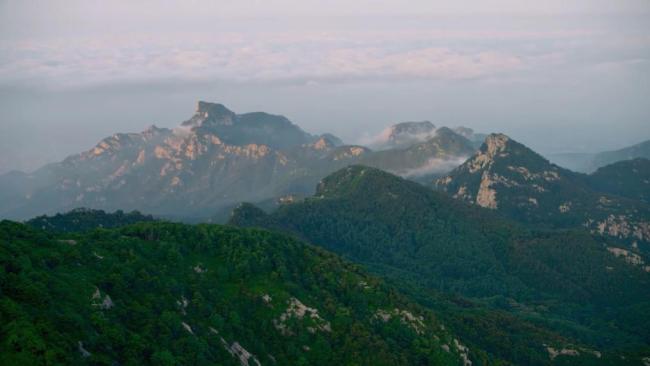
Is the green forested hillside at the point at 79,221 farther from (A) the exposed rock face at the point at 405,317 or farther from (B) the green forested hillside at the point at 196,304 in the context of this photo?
(A) the exposed rock face at the point at 405,317

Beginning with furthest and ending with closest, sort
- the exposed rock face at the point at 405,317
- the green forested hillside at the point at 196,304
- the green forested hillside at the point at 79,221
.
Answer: the green forested hillside at the point at 79,221
the exposed rock face at the point at 405,317
the green forested hillside at the point at 196,304

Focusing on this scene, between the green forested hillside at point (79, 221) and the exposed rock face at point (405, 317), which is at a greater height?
the green forested hillside at point (79, 221)

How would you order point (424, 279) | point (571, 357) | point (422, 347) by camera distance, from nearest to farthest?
point (422, 347) → point (571, 357) → point (424, 279)

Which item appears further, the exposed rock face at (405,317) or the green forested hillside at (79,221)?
the green forested hillside at (79,221)

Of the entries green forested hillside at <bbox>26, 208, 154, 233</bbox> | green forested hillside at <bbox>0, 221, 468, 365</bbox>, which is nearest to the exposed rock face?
green forested hillside at <bbox>0, 221, 468, 365</bbox>

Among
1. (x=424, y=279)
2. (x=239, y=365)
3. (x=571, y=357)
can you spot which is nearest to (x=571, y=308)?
(x=424, y=279)

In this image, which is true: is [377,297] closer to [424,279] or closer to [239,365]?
[239,365]

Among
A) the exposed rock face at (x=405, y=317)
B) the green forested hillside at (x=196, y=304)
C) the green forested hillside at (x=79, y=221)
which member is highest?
the green forested hillside at (x=196, y=304)

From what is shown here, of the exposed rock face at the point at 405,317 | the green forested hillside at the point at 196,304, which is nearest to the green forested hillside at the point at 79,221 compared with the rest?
the green forested hillside at the point at 196,304

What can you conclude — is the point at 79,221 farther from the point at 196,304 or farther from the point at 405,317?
the point at 405,317
